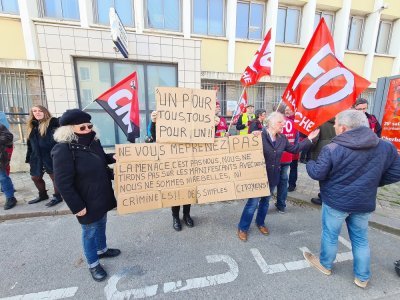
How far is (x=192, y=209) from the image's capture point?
156 inches

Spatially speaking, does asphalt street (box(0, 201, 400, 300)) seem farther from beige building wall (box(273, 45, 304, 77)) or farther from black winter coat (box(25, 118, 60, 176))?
beige building wall (box(273, 45, 304, 77))

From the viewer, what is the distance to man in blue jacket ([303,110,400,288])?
1.92 metres

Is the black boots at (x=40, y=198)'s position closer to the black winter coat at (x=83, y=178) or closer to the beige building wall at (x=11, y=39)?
the black winter coat at (x=83, y=178)

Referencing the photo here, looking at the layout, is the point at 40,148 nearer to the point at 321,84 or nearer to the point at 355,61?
the point at 321,84

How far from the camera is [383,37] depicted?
10.6 metres

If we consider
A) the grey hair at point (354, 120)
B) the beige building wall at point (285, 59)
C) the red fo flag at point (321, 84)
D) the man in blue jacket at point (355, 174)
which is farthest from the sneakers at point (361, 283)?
the beige building wall at point (285, 59)

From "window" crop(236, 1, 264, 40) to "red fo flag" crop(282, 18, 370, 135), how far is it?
701 centimetres

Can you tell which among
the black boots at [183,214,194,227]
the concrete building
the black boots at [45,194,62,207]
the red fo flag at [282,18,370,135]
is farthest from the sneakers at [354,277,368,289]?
the concrete building

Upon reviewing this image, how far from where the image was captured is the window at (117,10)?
24.2 ft

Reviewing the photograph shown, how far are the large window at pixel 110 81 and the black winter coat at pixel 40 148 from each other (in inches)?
115

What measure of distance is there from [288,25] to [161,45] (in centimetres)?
615

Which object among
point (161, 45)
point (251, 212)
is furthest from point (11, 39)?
point (251, 212)

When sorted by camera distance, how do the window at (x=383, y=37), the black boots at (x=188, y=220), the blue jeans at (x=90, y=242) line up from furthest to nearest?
the window at (x=383, y=37), the black boots at (x=188, y=220), the blue jeans at (x=90, y=242)

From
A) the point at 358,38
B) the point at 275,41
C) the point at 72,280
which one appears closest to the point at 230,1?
the point at 275,41
